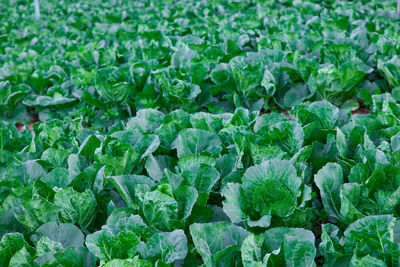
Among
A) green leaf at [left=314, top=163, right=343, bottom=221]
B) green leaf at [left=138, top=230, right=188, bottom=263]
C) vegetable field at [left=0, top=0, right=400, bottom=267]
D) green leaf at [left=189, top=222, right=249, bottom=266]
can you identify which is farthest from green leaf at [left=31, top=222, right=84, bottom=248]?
green leaf at [left=314, top=163, right=343, bottom=221]

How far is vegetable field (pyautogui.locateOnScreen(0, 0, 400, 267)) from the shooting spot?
1942 mm

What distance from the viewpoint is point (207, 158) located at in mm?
2479

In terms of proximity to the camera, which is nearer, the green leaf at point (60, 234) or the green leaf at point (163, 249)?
the green leaf at point (163, 249)

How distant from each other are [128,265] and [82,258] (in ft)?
1.03

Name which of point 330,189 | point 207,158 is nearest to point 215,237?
point 207,158

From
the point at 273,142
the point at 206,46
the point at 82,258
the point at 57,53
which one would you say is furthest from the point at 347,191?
the point at 57,53

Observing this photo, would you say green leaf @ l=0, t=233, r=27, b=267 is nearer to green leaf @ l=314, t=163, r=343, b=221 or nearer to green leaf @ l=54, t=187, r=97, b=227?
green leaf @ l=54, t=187, r=97, b=227

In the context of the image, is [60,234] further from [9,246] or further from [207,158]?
[207,158]

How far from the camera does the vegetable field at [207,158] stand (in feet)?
6.37

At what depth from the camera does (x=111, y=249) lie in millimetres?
1935

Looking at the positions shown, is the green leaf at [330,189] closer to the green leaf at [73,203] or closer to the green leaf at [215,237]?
the green leaf at [215,237]

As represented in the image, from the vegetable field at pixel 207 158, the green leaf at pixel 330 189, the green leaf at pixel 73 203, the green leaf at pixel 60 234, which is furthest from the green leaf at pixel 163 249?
the green leaf at pixel 330 189

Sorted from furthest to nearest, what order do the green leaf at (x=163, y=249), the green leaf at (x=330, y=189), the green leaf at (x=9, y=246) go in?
the green leaf at (x=330, y=189) < the green leaf at (x=9, y=246) < the green leaf at (x=163, y=249)

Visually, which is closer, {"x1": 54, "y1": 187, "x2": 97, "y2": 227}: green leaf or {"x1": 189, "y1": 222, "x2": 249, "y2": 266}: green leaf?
{"x1": 189, "y1": 222, "x2": 249, "y2": 266}: green leaf
